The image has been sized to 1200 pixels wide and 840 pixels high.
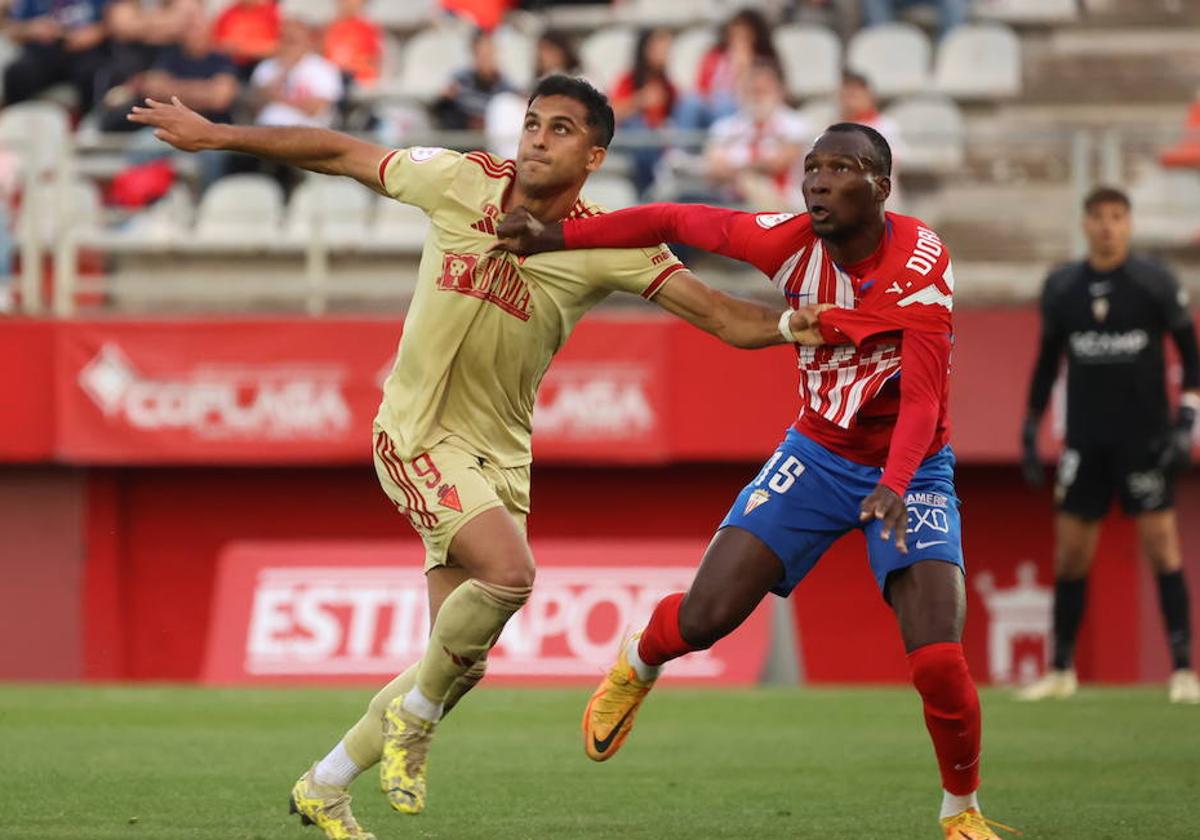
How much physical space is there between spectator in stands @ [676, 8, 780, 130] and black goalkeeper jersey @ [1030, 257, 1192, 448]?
4.31m

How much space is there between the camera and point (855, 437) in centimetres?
713

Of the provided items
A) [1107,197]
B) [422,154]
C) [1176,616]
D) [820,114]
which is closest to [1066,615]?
[1176,616]

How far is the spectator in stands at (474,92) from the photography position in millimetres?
16062

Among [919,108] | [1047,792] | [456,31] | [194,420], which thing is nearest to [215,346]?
[194,420]

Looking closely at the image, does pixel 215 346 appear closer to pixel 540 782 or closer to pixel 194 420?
pixel 194 420

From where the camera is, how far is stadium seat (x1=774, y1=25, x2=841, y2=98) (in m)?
17.4

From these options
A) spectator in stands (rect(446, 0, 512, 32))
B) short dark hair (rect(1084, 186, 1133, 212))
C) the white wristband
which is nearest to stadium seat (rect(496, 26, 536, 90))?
spectator in stands (rect(446, 0, 512, 32))

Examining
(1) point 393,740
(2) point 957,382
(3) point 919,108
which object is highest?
(3) point 919,108

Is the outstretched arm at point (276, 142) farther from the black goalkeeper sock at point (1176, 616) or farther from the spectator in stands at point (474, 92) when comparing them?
the spectator in stands at point (474, 92)

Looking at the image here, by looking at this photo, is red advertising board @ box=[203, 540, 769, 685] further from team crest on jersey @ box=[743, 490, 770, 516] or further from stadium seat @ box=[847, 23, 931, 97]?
team crest on jersey @ box=[743, 490, 770, 516]

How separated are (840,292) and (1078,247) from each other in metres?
8.39

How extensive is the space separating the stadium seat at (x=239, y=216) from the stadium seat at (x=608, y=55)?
10.4ft

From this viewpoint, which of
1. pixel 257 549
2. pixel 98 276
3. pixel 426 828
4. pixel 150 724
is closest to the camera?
pixel 426 828

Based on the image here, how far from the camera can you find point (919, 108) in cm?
1655
